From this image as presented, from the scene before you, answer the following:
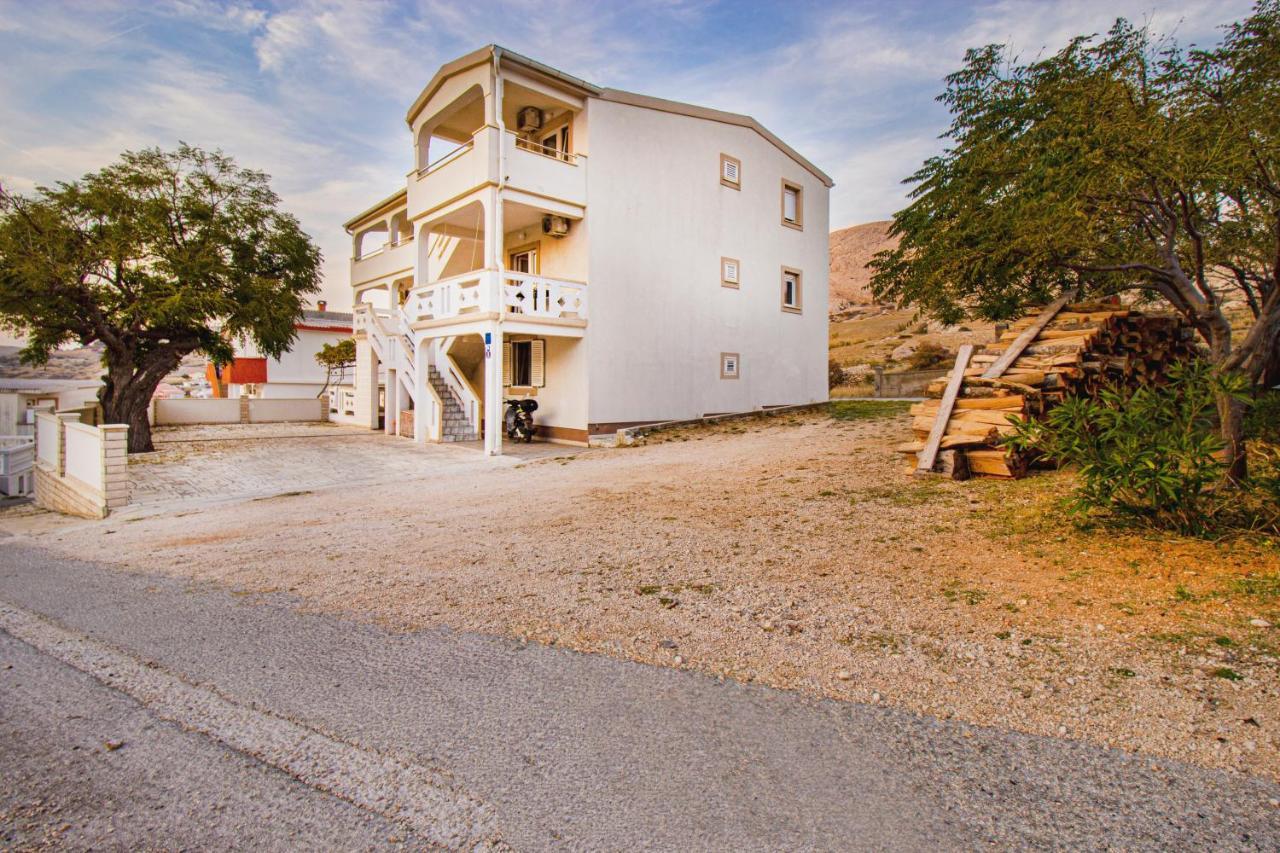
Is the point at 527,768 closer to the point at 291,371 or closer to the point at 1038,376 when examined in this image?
the point at 1038,376

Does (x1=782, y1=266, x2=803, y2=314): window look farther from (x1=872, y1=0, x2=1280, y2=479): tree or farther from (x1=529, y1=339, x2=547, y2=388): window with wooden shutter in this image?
(x1=872, y1=0, x2=1280, y2=479): tree

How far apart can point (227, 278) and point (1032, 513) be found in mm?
18178

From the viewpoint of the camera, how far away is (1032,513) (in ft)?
19.7

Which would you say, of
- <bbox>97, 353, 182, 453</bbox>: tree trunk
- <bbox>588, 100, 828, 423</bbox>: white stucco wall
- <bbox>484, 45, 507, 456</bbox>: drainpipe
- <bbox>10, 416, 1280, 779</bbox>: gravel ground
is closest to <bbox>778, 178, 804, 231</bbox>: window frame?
<bbox>588, 100, 828, 423</bbox>: white stucco wall

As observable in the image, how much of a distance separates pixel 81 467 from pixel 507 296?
27.0 feet

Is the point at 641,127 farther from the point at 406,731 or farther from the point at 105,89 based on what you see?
the point at 406,731

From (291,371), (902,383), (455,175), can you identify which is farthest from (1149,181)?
(291,371)

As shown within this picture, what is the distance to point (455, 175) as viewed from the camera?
15.4 metres

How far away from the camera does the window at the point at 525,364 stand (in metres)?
17.1

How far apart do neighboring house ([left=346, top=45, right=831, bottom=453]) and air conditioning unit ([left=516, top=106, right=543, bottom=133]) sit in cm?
5

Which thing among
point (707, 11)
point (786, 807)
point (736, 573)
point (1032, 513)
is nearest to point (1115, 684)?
point (786, 807)

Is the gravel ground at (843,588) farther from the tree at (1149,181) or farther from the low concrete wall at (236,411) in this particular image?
the low concrete wall at (236,411)

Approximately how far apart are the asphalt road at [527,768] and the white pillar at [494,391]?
32.2ft

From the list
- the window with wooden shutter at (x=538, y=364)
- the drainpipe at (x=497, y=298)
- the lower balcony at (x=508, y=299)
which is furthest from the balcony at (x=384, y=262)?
the drainpipe at (x=497, y=298)
